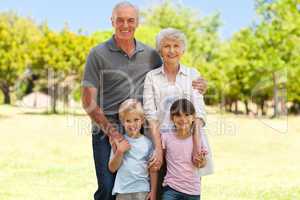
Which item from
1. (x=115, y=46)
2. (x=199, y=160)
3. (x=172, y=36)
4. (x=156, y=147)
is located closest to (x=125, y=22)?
(x=115, y=46)

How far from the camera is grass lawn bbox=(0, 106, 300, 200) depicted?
8.27m

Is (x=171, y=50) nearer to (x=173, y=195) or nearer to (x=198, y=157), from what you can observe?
(x=198, y=157)

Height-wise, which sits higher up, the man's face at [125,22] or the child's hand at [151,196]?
the man's face at [125,22]

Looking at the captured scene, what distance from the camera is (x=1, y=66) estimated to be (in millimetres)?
27422

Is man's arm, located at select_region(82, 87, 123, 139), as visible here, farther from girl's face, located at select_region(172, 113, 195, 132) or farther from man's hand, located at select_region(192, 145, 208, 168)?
man's hand, located at select_region(192, 145, 208, 168)

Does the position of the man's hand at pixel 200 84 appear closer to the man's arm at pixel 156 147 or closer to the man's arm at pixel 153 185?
the man's arm at pixel 156 147

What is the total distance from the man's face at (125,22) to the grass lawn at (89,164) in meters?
4.42

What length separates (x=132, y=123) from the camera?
375 centimetres

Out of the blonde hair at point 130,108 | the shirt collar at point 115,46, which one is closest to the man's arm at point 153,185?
the blonde hair at point 130,108

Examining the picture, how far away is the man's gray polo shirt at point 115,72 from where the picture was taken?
394cm

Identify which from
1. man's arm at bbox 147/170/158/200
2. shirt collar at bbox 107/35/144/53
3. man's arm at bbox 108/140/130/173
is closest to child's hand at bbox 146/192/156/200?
man's arm at bbox 147/170/158/200

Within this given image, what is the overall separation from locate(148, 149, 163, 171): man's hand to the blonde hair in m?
0.30

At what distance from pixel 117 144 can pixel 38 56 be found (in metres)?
29.1

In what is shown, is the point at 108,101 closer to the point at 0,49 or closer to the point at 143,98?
the point at 143,98
